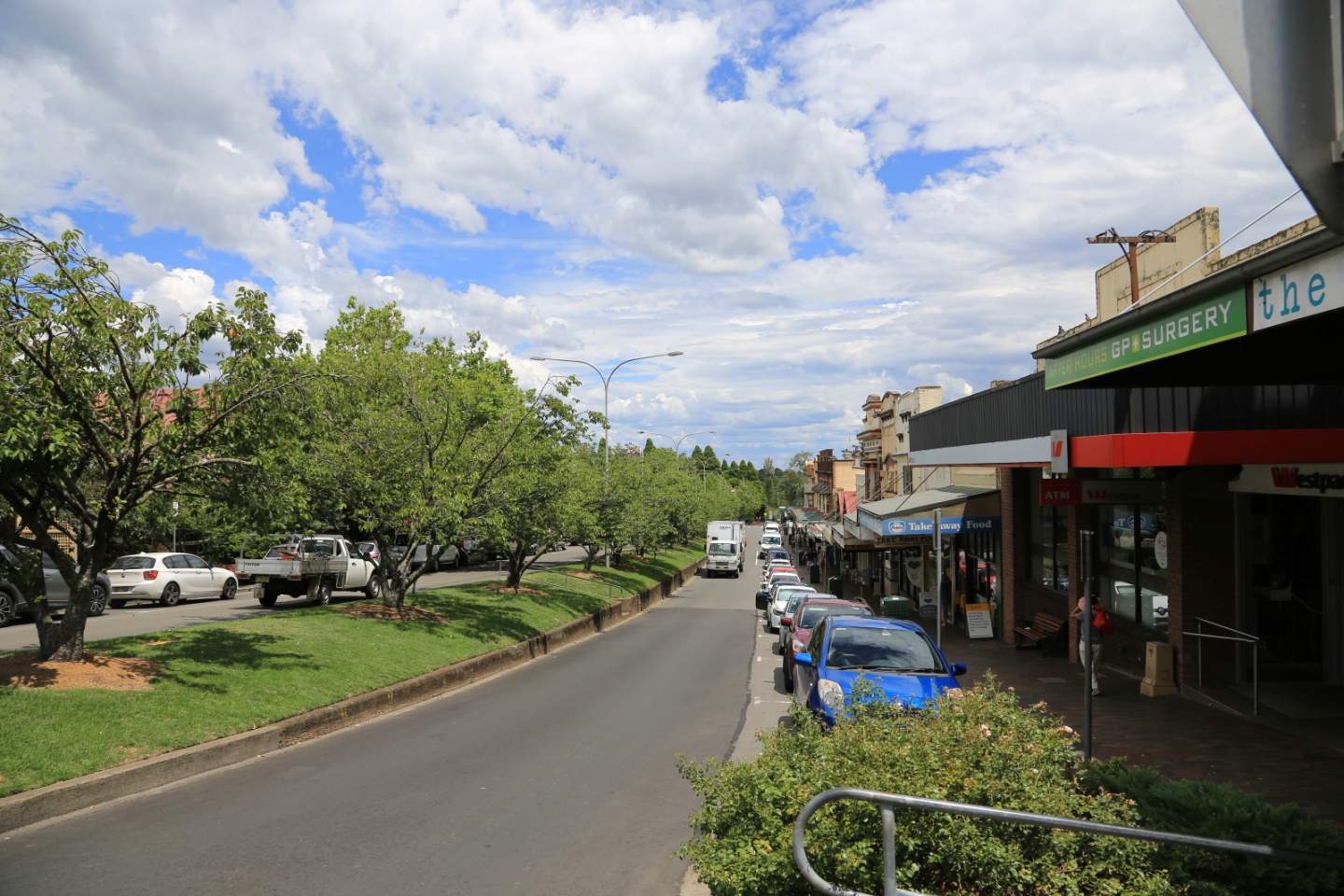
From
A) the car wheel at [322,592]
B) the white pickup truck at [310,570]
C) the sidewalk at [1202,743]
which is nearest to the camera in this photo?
the sidewalk at [1202,743]

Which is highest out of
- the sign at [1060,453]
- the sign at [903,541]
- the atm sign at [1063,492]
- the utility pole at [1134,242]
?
the utility pole at [1134,242]

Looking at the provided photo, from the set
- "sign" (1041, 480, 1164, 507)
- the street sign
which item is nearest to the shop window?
"sign" (1041, 480, 1164, 507)

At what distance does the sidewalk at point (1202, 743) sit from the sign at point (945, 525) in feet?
17.6

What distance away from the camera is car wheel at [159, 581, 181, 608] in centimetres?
2395

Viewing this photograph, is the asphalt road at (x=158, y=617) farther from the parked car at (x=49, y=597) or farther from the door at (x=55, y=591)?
the door at (x=55, y=591)

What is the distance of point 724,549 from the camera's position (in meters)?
55.1

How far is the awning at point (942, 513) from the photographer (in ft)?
65.1

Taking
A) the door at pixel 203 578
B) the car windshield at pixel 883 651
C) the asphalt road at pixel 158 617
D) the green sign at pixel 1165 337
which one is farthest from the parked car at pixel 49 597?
the green sign at pixel 1165 337

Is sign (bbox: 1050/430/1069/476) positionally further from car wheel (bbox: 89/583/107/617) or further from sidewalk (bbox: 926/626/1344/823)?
car wheel (bbox: 89/583/107/617)

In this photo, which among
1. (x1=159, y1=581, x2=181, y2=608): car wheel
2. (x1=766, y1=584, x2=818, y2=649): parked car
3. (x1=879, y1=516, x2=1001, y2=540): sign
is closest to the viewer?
(x1=879, y1=516, x2=1001, y2=540): sign

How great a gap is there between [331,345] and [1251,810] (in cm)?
4240

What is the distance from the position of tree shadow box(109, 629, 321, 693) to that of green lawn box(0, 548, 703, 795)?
0.5 inches

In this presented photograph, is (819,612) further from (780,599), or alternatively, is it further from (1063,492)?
(780,599)

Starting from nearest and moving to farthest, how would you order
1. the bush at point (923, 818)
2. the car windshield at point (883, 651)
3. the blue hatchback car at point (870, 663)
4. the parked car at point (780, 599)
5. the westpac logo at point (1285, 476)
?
1. the bush at point (923, 818)
2. the blue hatchback car at point (870, 663)
3. the car windshield at point (883, 651)
4. the westpac logo at point (1285, 476)
5. the parked car at point (780, 599)
